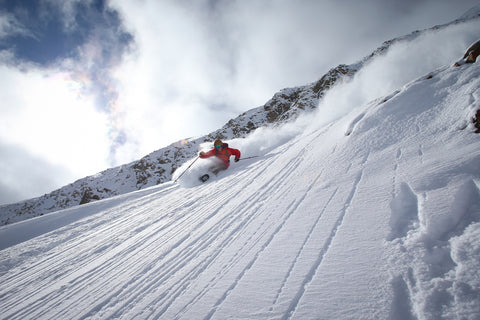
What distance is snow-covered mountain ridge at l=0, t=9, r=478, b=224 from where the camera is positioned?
212ft

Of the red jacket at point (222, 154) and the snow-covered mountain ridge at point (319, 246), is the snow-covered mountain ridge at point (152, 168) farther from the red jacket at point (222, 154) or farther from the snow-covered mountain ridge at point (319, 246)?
the snow-covered mountain ridge at point (319, 246)

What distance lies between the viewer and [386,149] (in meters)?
3.25

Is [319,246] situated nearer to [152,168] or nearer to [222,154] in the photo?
[222,154]

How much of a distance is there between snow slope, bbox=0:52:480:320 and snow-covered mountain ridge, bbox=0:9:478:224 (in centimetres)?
5792

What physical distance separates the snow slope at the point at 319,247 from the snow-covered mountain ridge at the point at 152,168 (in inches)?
2280

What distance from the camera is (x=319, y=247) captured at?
67.4 inches

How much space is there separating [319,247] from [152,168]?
252ft

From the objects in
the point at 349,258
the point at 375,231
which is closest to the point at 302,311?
the point at 349,258

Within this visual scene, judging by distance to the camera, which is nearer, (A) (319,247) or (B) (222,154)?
(A) (319,247)

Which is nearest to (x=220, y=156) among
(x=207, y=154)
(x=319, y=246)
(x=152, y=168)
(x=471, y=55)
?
(x=207, y=154)

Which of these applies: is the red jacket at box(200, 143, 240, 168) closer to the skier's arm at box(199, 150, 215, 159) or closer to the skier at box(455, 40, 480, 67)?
the skier's arm at box(199, 150, 215, 159)

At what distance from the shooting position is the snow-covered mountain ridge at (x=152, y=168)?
6469cm

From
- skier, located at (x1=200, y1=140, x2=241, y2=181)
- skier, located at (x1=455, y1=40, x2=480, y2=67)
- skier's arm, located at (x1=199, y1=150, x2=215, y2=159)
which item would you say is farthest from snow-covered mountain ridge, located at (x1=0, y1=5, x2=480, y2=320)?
skier's arm, located at (x1=199, y1=150, x2=215, y2=159)

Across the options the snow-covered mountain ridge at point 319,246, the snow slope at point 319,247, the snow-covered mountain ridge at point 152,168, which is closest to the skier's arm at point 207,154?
the snow-covered mountain ridge at point 319,246
